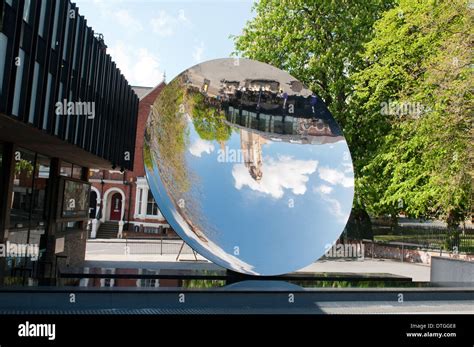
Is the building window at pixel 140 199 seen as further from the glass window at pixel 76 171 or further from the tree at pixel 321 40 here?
the tree at pixel 321 40

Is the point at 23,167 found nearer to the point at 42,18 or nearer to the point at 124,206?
the point at 42,18

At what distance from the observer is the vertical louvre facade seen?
37.7 feet

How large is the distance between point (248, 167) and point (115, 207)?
136 ft

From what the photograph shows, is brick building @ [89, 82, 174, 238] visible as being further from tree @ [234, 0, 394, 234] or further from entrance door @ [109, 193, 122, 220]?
tree @ [234, 0, 394, 234]

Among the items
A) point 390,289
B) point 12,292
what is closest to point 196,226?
point 12,292

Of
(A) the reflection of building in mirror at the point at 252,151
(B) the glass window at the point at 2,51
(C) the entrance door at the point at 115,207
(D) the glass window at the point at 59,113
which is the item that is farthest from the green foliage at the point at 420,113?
(C) the entrance door at the point at 115,207

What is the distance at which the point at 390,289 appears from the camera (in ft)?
39.4

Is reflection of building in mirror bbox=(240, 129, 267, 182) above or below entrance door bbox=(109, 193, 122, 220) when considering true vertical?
above

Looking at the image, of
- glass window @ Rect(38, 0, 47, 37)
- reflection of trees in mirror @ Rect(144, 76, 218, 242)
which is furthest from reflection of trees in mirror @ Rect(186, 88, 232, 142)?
glass window @ Rect(38, 0, 47, 37)

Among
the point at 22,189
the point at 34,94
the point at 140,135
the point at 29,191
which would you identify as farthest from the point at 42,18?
the point at 140,135

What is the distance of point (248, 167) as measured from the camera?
13.1 meters

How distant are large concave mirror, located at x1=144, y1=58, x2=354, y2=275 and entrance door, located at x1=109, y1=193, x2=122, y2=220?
4078 cm

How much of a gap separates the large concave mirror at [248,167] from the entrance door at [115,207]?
40777mm
